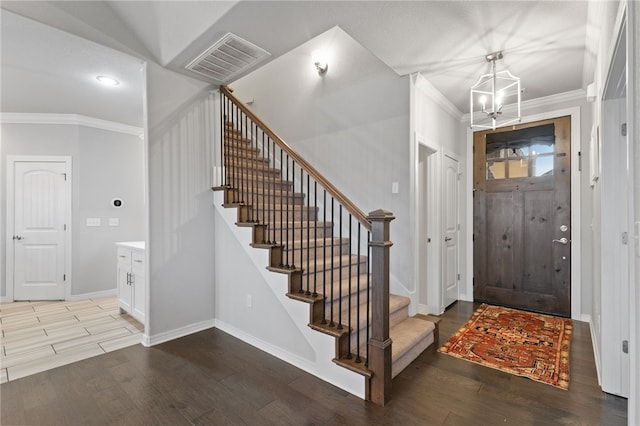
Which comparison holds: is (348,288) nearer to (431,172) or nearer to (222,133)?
(431,172)

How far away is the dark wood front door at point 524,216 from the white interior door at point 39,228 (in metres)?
6.02

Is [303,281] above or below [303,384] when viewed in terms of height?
above

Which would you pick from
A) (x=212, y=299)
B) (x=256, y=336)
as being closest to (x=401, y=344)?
(x=256, y=336)

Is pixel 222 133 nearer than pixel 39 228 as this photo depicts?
Yes

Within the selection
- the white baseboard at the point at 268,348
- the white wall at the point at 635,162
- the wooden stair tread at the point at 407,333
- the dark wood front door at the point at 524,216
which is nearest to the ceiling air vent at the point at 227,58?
the white wall at the point at 635,162

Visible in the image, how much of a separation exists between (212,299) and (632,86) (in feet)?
11.7

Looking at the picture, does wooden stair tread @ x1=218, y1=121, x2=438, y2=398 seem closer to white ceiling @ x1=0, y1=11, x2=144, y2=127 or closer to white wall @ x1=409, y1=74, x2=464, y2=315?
white wall @ x1=409, y1=74, x2=464, y2=315

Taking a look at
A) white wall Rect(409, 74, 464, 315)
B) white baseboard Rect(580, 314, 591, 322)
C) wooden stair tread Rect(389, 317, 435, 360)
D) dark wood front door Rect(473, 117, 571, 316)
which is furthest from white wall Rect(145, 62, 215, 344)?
white baseboard Rect(580, 314, 591, 322)

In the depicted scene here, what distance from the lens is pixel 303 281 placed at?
272 centimetres

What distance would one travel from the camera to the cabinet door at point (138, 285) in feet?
10.5

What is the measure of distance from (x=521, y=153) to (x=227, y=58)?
12.6 ft

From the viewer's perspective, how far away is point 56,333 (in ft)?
10.3

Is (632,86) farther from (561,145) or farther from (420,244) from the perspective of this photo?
(561,145)

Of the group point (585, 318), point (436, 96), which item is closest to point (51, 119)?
point (436, 96)
